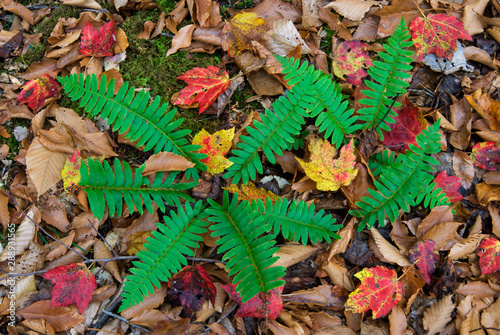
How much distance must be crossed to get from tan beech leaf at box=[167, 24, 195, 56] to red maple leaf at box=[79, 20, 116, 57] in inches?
19.8

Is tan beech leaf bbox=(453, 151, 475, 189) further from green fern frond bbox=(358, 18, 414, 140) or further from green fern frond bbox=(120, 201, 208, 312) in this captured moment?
green fern frond bbox=(120, 201, 208, 312)

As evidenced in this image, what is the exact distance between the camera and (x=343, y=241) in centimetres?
230

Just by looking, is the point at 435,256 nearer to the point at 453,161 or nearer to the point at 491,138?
the point at 453,161

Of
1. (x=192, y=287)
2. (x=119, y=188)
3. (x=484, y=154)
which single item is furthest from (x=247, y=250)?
(x=484, y=154)

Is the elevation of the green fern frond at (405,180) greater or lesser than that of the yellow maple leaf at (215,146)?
lesser

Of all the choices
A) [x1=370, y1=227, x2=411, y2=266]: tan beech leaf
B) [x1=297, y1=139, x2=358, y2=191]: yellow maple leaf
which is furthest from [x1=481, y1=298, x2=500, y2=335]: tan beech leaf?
[x1=297, y1=139, x2=358, y2=191]: yellow maple leaf

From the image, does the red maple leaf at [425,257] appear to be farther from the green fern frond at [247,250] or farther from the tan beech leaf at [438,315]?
the green fern frond at [247,250]

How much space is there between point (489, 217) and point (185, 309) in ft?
7.90

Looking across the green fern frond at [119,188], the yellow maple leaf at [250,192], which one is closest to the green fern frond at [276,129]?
the yellow maple leaf at [250,192]

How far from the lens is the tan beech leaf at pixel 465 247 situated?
235 centimetres

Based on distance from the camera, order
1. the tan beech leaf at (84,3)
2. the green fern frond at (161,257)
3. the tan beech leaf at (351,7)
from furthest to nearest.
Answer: the tan beech leaf at (84,3), the tan beech leaf at (351,7), the green fern frond at (161,257)

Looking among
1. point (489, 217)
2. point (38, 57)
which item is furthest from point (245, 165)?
point (38, 57)

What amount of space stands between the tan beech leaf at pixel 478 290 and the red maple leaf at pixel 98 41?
3328 millimetres

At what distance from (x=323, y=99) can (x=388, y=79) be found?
0.49m
